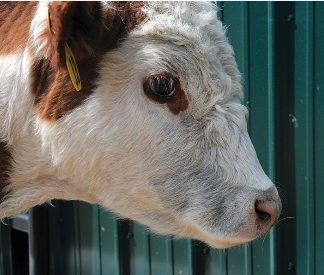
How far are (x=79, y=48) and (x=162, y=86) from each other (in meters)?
0.40

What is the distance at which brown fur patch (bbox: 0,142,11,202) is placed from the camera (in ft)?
7.69

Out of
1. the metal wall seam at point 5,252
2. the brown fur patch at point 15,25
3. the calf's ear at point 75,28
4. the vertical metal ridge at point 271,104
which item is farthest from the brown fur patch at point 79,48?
the metal wall seam at point 5,252

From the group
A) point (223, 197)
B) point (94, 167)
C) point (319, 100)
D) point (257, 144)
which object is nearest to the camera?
point (223, 197)

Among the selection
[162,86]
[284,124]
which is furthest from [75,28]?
[284,124]

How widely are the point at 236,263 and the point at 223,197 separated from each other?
5.48ft

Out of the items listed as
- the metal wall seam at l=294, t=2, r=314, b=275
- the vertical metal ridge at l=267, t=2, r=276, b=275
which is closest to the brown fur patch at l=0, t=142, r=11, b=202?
the vertical metal ridge at l=267, t=2, r=276, b=275

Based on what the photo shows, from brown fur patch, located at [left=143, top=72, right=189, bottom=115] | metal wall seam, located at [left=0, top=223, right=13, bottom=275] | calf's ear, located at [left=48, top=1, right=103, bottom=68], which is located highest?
calf's ear, located at [left=48, top=1, right=103, bottom=68]

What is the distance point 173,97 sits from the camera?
7.09 feet

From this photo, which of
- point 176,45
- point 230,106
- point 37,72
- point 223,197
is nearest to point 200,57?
point 176,45

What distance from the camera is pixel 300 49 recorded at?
324 centimetres

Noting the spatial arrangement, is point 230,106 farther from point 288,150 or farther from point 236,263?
point 236,263

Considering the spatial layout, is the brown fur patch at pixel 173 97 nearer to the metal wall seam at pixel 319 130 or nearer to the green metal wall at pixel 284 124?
the green metal wall at pixel 284 124

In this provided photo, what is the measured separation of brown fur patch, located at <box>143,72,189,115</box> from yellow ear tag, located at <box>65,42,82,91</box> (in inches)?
11.9

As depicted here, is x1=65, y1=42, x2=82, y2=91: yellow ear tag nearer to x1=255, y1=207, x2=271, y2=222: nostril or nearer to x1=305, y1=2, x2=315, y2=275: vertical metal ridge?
x1=255, y1=207, x2=271, y2=222: nostril
